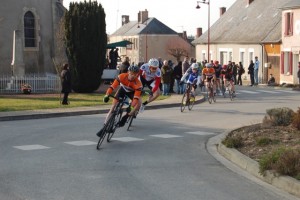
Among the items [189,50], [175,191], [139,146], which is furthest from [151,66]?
[189,50]

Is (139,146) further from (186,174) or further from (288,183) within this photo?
(288,183)

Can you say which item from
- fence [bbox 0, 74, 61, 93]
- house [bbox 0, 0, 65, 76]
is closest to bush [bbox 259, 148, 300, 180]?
fence [bbox 0, 74, 61, 93]

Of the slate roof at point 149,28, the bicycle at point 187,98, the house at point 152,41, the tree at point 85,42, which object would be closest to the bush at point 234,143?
the bicycle at point 187,98

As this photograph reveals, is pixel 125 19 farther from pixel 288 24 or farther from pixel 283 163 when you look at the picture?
pixel 283 163

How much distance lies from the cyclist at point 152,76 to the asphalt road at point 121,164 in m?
0.94

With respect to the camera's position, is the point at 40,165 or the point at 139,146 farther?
the point at 139,146

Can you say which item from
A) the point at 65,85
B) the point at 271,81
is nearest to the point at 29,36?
the point at 65,85

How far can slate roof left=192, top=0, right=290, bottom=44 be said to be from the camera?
53219 mm

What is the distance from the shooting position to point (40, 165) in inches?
428

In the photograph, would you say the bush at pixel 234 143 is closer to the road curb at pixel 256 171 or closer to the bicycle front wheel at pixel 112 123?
the road curb at pixel 256 171

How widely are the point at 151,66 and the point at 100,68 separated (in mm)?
15896

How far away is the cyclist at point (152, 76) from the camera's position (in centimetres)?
1717

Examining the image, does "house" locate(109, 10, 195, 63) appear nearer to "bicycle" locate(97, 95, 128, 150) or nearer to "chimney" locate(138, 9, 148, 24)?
"chimney" locate(138, 9, 148, 24)

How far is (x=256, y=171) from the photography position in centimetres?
1028
